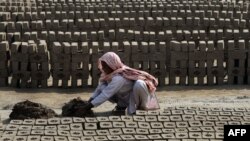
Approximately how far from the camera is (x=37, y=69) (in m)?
10.9

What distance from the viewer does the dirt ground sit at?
387 inches

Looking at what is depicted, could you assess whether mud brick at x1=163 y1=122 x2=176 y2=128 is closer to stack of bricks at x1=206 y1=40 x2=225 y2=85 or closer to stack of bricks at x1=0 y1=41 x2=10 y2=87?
stack of bricks at x1=206 y1=40 x2=225 y2=85

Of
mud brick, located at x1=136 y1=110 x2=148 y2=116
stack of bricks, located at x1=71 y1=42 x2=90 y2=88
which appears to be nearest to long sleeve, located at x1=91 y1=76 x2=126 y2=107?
mud brick, located at x1=136 y1=110 x2=148 y2=116

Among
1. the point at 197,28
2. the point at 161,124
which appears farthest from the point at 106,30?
the point at 161,124

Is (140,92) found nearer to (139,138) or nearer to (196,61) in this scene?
(139,138)

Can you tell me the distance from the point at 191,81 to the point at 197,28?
10.1ft

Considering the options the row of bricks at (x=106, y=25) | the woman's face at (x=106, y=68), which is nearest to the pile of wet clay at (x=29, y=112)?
the woman's face at (x=106, y=68)

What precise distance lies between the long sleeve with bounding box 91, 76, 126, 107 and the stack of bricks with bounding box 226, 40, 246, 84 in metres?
4.14

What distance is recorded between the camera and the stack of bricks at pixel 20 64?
10867 millimetres

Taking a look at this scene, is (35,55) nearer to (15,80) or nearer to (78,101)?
(15,80)

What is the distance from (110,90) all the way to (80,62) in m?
3.51

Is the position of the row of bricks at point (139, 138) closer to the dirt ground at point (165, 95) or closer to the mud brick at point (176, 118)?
the mud brick at point (176, 118)

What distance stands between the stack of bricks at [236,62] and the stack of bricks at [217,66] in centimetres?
14

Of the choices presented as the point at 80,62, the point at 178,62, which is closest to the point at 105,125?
the point at 80,62
